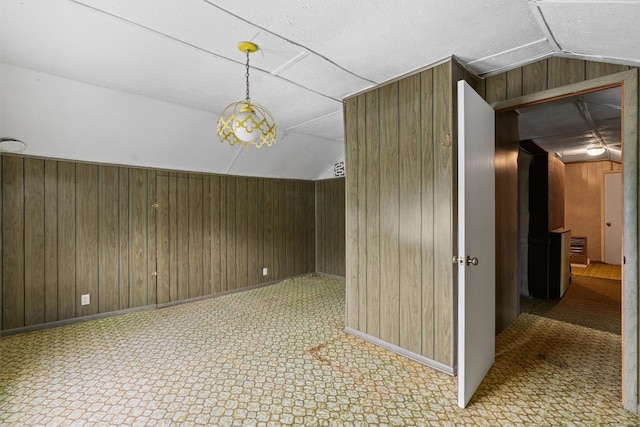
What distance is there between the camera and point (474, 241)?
217 centimetres

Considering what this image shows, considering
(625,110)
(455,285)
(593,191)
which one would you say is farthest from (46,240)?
(593,191)

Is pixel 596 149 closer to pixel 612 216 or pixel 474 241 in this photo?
pixel 612 216

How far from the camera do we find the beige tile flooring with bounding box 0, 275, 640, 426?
197 centimetres

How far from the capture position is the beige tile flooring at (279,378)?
1.97m

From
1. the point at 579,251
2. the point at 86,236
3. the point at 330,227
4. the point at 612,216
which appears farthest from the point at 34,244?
the point at 612,216

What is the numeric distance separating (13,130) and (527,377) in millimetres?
5114

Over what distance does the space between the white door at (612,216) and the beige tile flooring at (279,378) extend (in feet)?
16.9

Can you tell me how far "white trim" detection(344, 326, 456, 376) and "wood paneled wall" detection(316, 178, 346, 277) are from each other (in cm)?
263

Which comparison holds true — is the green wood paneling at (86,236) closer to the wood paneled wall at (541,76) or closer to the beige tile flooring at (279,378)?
the beige tile flooring at (279,378)

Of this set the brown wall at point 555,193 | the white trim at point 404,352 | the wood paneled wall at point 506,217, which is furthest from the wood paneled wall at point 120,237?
the brown wall at point 555,193

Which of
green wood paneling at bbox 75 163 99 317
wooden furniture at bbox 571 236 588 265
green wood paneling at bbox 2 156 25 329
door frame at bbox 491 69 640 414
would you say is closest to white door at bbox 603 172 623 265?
wooden furniture at bbox 571 236 588 265

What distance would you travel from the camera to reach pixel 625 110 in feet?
6.61

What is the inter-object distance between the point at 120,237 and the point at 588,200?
9576 mm

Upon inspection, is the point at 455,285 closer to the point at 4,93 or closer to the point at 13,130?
the point at 4,93
